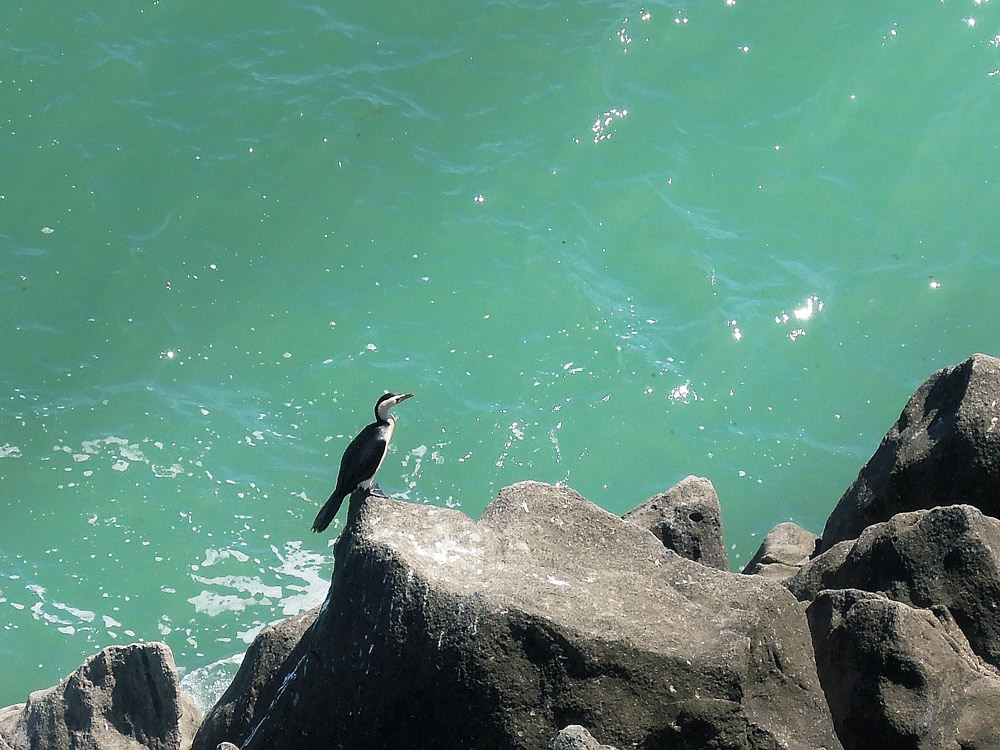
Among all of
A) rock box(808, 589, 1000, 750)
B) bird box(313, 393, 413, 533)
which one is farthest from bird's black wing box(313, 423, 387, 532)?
rock box(808, 589, 1000, 750)

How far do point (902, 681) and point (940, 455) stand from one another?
6.82 ft

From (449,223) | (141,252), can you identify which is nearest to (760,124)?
(449,223)

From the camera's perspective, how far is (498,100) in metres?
13.5

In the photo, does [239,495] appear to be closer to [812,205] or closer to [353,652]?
[353,652]

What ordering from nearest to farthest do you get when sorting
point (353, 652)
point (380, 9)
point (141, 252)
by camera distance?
point (353, 652), point (141, 252), point (380, 9)

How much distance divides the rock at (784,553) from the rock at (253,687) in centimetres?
343

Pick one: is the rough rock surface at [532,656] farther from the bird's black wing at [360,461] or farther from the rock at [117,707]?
the rock at [117,707]

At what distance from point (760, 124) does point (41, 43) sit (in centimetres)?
973

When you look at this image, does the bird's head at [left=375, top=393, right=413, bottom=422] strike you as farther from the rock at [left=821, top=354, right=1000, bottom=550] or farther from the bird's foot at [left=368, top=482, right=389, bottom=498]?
the rock at [left=821, top=354, right=1000, bottom=550]

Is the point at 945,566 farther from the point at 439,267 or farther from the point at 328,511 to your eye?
the point at 439,267

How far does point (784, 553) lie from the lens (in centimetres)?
795

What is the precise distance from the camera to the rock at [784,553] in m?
7.59

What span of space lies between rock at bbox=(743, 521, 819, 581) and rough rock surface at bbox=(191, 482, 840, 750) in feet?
7.15

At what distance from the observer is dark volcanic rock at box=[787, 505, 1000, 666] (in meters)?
5.38
